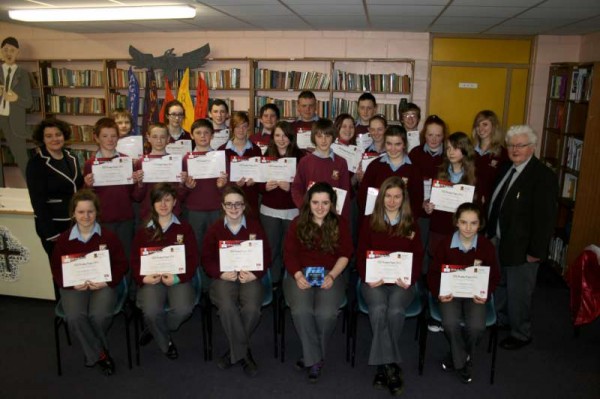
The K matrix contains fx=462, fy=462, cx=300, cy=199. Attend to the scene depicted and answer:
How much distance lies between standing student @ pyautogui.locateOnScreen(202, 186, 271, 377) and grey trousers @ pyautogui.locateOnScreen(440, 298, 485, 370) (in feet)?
4.42

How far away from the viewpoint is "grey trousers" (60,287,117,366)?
321cm

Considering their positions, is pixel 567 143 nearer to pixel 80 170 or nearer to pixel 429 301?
pixel 429 301

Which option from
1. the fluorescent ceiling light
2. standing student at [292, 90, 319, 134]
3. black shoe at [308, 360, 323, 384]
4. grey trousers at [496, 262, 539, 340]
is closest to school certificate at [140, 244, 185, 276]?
black shoe at [308, 360, 323, 384]

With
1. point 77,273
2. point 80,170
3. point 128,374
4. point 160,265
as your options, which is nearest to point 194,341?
point 128,374

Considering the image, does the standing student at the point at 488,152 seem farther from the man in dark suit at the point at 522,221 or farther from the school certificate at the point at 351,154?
the school certificate at the point at 351,154

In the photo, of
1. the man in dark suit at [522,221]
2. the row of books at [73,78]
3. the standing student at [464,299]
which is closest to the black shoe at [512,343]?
the man in dark suit at [522,221]

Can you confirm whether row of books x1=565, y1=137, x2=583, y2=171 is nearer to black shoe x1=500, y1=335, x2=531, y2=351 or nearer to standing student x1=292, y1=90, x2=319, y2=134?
black shoe x1=500, y1=335, x2=531, y2=351

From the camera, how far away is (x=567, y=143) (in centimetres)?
570

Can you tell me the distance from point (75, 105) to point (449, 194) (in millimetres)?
6701

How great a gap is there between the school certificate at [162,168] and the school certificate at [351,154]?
4.86ft

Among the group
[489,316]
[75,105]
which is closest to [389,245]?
[489,316]

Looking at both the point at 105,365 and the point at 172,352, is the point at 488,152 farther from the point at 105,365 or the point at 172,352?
the point at 105,365

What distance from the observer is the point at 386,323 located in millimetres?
3260

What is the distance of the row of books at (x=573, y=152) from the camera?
5.38m
